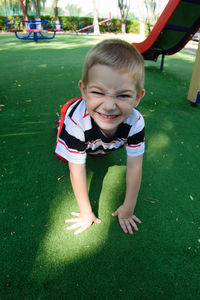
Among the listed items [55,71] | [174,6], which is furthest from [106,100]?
[55,71]

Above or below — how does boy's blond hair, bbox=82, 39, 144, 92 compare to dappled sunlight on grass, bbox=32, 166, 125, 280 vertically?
above

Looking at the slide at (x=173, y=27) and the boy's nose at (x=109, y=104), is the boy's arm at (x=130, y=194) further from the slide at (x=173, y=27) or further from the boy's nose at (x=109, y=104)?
the slide at (x=173, y=27)

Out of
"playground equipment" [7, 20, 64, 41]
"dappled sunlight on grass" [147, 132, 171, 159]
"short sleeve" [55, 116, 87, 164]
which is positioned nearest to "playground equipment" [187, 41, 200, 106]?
"dappled sunlight on grass" [147, 132, 171, 159]

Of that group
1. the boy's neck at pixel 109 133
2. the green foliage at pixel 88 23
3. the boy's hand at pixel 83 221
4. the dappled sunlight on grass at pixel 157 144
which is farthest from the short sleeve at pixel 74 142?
the green foliage at pixel 88 23

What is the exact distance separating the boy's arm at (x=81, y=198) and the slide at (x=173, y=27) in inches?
188

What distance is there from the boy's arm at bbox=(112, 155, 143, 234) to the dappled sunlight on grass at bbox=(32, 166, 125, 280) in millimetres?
117

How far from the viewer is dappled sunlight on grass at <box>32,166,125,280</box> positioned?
1.41 metres

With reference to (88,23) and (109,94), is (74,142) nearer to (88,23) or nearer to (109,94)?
(109,94)

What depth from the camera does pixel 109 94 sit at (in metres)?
1.19

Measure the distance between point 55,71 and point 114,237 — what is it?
535cm

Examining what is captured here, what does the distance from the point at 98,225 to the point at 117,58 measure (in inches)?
48.1

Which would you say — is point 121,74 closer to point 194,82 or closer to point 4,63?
point 194,82

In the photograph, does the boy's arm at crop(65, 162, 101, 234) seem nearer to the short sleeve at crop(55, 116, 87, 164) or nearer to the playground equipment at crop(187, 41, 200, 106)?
the short sleeve at crop(55, 116, 87, 164)

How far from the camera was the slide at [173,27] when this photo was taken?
4.79 metres
